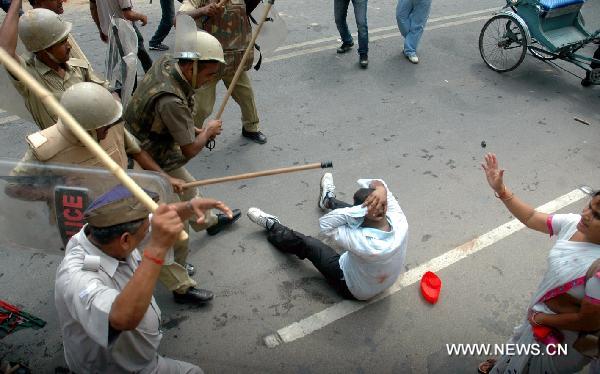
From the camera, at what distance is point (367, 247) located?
2.86m

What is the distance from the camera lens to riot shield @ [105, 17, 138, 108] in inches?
138

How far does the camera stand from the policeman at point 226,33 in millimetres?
4098

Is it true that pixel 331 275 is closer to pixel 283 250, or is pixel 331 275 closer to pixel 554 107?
pixel 283 250

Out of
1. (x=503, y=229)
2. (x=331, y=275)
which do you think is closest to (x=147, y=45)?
(x=331, y=275)

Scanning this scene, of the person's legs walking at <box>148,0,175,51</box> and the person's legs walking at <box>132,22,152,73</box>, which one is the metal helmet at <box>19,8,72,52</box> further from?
the person's legs walking at <box>148,0,175,51</box>

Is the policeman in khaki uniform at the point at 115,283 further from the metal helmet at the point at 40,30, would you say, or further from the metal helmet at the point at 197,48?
the metal helmet at the point at 40,30

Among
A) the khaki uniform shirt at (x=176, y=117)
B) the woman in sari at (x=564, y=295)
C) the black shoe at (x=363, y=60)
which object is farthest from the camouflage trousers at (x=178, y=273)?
the black shoe at (x=363, y=60)

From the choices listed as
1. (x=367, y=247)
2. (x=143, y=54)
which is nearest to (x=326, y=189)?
(x=367, y=247)

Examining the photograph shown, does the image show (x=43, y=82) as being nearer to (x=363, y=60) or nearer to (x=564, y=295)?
(x=564, y=295)

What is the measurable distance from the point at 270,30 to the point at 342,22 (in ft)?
7.89

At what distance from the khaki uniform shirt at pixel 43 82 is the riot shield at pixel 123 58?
436 mm

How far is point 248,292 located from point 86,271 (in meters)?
1.68

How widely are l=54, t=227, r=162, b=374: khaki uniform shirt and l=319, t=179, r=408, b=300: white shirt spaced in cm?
136

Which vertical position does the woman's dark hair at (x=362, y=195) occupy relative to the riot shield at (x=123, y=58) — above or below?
below
